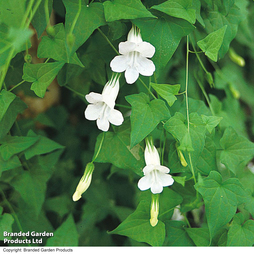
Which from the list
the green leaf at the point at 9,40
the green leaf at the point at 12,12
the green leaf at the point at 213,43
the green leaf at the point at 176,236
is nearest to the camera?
the green leaf at the point at 9,40

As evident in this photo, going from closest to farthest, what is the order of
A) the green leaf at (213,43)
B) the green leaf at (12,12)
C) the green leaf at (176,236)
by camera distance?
the green leaf at (12,12)
the green leaf at (213,43)
the green leaf at (176,236)

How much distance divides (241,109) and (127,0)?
1.07 meters

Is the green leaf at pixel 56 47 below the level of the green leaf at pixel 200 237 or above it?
above

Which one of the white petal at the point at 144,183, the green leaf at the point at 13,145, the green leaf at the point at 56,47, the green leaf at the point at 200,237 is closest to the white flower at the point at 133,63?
the green leaf at the point at 56,47

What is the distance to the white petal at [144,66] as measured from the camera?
65 centimetres

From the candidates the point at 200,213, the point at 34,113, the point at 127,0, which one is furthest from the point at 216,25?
the point at 34,113

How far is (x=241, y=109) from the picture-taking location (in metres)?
1.53

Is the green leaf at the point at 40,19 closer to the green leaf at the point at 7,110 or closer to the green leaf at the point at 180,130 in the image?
the green leaf at the point at 7,110

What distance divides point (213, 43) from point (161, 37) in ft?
0.44

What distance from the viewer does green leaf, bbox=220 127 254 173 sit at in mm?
799

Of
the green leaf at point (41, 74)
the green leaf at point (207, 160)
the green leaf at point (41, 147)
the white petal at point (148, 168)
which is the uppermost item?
the green leaf at point (41, 74)

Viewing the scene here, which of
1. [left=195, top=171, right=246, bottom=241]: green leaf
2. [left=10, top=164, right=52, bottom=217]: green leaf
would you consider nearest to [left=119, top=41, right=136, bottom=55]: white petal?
[left=195, top=171, right=246, bottom=241]: green leaf

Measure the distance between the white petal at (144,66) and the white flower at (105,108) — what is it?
0.06m

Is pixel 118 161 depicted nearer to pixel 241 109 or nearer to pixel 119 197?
pixel 119 197
